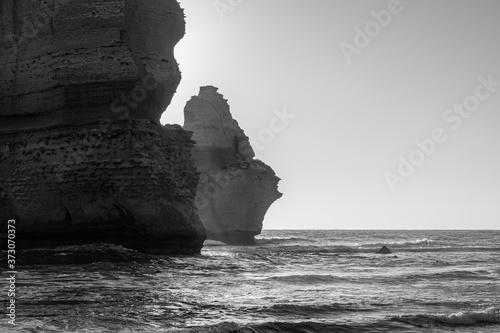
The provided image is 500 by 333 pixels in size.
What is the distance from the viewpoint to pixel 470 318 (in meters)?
12.3

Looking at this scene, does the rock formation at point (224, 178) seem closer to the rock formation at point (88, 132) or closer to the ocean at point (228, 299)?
the rock formation at point (88, 132)

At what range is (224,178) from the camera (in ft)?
182

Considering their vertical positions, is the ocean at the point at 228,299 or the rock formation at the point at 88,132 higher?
the rock formation at the point at 88,132

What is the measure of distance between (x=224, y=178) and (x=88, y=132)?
102ft

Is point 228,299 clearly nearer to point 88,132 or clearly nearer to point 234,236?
point 88,132

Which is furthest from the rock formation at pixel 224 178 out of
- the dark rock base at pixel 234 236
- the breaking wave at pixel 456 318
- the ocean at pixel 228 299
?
the breaking wave at pixel 456 318

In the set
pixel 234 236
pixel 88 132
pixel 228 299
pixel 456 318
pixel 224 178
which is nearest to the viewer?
pixel 456 318

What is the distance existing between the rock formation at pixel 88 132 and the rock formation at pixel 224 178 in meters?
27.7

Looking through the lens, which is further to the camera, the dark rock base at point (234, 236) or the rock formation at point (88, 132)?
the dark rock base at point (234, 236)

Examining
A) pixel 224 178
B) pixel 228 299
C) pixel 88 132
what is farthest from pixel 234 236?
pixel 228 299

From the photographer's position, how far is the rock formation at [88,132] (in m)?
24.5

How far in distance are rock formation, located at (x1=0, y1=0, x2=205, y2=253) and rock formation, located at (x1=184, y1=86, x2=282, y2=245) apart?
27725mm

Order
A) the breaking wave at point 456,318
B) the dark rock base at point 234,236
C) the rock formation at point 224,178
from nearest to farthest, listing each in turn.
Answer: the breaking wave at point 456,318, the rock formation at point 224,178, the dark rock base at point 234,236

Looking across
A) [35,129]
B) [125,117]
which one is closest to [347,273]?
[125,117]
